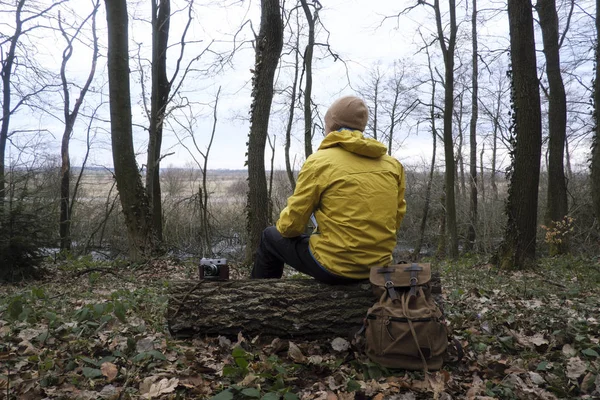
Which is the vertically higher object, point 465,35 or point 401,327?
point 465,35

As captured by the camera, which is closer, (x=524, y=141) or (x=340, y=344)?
(x=340, y=344)

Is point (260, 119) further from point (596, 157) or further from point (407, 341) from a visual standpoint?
point (596, 157)

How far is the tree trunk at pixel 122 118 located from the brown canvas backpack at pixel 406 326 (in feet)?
23.0

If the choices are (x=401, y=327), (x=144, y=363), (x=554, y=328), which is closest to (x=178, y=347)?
(x=144, y=363)

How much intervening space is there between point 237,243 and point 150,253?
21.5 feet

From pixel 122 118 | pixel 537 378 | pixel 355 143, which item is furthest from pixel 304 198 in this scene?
pixel 122 118

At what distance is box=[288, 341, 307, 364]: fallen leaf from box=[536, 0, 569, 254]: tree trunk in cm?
1003

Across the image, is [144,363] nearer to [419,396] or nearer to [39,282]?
[419,396]

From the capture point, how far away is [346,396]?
106 inches

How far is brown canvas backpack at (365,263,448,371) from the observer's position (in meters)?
2.96

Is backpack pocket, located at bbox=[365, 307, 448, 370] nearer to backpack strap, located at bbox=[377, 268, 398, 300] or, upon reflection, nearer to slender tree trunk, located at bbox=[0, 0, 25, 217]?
backpack strap, located at bbox=[377, 268, 398, 300]

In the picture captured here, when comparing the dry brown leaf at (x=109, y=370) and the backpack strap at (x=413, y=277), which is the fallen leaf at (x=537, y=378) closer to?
the backpack strap at (x=413, y=277)

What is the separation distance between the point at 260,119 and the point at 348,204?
506 cm

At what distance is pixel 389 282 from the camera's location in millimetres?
3143
